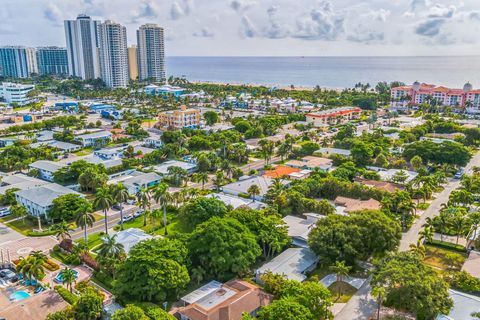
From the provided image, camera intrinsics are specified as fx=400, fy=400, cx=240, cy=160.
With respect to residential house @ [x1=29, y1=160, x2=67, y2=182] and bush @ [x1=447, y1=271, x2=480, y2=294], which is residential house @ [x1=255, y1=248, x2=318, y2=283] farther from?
residential house @ [x1=29, y1=160, x2=67, y2=182]

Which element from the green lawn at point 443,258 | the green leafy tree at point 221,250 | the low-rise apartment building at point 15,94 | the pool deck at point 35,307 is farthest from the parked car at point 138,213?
the low-rise apartment building at point 15,94

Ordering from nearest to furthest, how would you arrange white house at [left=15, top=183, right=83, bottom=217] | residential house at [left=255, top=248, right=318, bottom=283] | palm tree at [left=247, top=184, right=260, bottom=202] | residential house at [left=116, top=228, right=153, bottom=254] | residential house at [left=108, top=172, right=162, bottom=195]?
1. residential house at [left=255, top=248, right=318, bottom=283]
2. residential house at [left=116, top=228, right=153, bottom=254]
3. white house at [left=15, top=183, right=83, bottom=217]
4. palm tree at [left=247, top=184, right=260, bottom=202]
5. residential house at [left=108, top=172, right=162, bottom=195]

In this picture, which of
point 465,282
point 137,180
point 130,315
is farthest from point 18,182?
point 465,282

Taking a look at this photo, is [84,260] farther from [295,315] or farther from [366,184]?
[366,184]

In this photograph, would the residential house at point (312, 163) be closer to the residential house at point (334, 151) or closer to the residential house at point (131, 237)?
the residential house at point (334, 151)

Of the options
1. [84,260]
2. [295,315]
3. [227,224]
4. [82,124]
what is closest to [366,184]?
[227,224]

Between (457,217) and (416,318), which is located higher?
(457,217)

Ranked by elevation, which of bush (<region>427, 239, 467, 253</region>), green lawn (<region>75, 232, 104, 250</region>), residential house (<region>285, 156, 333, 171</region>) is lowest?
green lawn (<region>75, 232, 104, 250</region>)

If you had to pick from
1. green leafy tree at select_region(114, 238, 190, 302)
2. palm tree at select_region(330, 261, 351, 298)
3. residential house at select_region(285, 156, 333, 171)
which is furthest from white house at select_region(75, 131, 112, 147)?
palm tree at select_region(330, 261, 351, 298)
